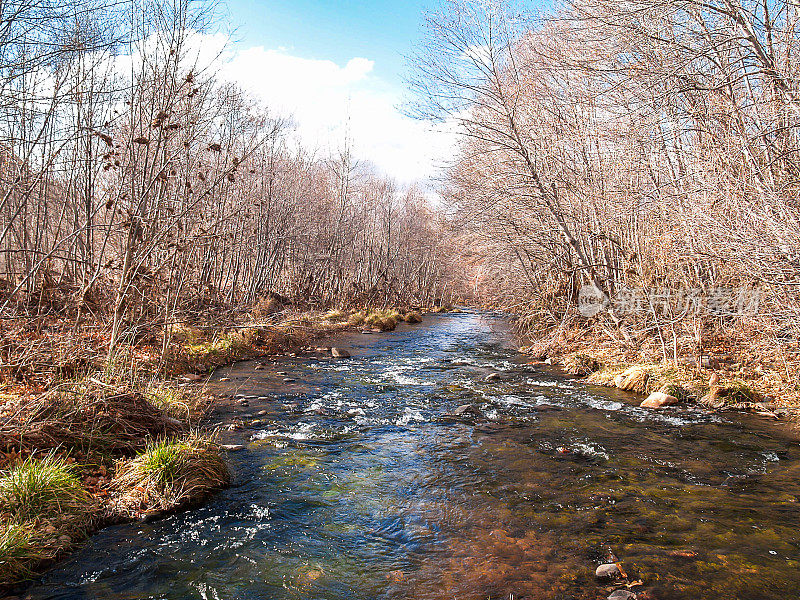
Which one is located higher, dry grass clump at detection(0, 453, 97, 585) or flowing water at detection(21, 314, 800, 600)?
dry grass clump at detection(0, 453, 97, 585)

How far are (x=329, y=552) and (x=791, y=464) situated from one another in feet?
18.0

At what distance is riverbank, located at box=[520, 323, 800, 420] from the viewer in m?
8.23

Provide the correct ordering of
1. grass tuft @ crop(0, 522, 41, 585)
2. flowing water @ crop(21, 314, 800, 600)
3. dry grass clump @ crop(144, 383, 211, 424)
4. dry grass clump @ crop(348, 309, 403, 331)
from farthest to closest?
dry grass clump @ crop(348, 309, 403, 331) < dry grass clump @ crop(144, 383, 211, 424) < flowing water @ crop(21, 314, 800, 600) < grass tuft @ crop(0, 522, 41, 585)

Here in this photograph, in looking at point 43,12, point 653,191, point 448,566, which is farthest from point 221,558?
point 653,191

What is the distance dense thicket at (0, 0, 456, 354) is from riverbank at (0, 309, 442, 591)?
2.35 ft

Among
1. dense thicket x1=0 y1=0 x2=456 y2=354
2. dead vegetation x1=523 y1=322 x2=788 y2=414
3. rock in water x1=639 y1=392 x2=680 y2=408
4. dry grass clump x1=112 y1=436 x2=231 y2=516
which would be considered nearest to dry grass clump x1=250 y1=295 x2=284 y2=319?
dense thicket x1=0 y1=0 x2=456 y2=354

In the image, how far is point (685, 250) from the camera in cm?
866

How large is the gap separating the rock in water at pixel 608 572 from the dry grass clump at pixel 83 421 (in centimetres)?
473

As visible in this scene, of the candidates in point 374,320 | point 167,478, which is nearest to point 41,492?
point 167,478

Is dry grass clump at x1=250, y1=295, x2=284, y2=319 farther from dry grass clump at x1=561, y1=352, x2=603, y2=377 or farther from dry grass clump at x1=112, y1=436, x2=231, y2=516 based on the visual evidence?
dry grass clump at x1=112, y1=436, x2=231, y2=516

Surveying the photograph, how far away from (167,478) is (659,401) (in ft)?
24.9

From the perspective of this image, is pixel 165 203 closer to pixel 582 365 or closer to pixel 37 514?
pixel 37 514

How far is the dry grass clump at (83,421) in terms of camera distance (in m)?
4.88

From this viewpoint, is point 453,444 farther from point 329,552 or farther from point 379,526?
point 329,552
